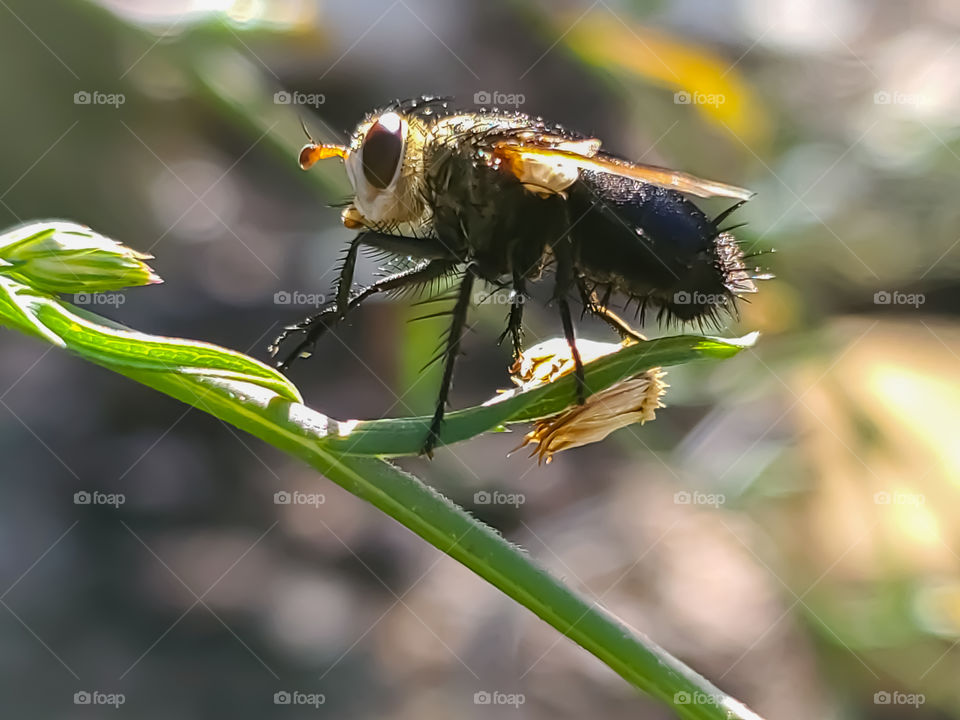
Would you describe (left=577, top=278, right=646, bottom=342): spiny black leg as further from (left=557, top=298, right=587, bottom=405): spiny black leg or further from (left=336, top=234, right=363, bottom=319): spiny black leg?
(left=336, top=234, right=363, bottom=319): spiny black leg

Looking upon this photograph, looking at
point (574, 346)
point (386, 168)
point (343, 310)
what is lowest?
point (574, 346)

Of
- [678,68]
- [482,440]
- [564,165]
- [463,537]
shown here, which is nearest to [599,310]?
[564,165]

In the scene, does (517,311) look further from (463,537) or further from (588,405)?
(463,537)

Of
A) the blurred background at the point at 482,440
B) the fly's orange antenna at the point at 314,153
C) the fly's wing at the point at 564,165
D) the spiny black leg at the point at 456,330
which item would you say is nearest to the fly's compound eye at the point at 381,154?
the fly's orange antenna at the point at 314,153

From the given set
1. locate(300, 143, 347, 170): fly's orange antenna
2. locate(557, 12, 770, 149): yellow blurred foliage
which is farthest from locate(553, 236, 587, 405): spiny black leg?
locate(557, 12, 770, 149): yellow blurred foliage

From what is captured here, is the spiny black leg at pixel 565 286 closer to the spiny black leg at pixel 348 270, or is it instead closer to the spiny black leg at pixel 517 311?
the spiny black leg at pixel 517 311

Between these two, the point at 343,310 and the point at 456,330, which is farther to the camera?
the point at 343,310

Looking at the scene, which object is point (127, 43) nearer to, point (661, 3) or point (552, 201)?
point (661, 3)
